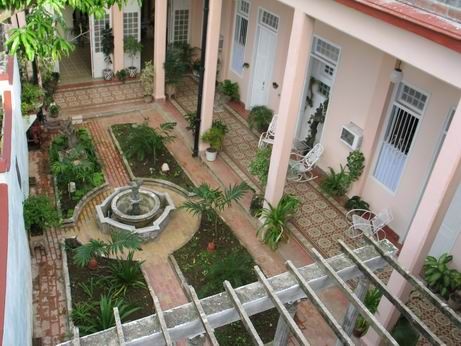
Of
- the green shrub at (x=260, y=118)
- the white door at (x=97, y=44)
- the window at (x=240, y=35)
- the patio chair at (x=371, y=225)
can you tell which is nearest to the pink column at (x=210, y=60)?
the green shrub at (x=260, y=118)

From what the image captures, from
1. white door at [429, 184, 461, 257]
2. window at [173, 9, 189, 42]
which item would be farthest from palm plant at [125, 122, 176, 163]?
white door at [429, 184, 461, 257]

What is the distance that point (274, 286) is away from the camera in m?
4.86

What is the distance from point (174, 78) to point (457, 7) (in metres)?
9.72

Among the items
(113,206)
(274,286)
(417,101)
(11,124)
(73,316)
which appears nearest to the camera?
(274,286)

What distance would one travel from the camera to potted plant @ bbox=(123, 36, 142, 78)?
591 inches

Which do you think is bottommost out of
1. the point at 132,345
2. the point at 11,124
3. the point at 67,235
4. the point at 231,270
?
the point at 67,235

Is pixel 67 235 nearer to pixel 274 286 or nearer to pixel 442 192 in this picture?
pixel 274 286

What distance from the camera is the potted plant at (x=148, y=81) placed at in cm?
1425

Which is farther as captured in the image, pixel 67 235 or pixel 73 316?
pixel 67 235

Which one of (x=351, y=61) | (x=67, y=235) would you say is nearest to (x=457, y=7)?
(x=351, y=61)

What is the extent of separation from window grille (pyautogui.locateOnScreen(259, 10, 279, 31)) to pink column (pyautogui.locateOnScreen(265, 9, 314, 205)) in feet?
14.9

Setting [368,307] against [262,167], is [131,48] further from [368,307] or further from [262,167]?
[368,307]

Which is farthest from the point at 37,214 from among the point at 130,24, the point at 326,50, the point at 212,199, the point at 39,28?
the point at 130,24

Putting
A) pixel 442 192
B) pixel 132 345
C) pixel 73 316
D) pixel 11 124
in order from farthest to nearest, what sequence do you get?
pixel 11 124 → pixel 73 316 → pixel 442 192 → pixel 132 345
